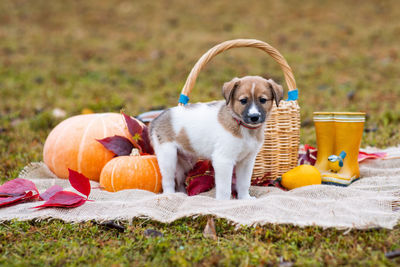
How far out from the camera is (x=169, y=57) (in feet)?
36.6

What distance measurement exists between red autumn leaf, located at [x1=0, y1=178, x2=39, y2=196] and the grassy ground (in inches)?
20.0

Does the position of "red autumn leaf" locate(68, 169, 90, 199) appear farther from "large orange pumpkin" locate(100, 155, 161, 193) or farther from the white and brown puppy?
the white and brown puppy

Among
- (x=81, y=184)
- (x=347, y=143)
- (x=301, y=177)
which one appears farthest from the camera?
(x=347, y=143)

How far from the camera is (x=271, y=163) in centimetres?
395

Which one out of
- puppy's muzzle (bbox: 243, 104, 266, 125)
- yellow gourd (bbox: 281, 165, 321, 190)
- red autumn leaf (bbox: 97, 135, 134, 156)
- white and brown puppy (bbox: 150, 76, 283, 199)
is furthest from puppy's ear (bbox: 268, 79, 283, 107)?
red autumn leaf (bbox: 97, 135, 134, 156)

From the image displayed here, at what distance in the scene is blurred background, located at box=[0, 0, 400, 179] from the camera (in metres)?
7.09

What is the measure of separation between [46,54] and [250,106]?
990cm

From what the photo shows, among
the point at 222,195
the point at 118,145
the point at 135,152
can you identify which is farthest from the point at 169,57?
the point at 222,195

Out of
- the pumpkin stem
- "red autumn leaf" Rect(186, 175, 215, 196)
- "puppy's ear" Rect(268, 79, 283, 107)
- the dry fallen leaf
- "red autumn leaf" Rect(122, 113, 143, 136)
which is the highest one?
"puppy's ear" Rect(268, 79, 283, 107)

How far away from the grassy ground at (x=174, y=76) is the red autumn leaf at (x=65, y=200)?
207 millimetres

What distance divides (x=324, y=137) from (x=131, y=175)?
6.92ft

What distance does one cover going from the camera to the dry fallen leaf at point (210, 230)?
8.53 ft

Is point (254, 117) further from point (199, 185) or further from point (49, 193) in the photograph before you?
point (49, 193)

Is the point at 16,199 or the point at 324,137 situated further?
the point at 324,137
